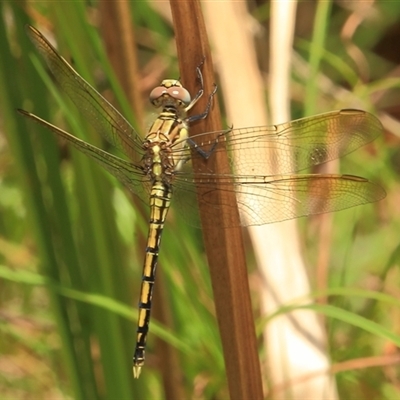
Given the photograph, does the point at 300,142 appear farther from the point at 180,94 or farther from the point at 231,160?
the point at 180,94

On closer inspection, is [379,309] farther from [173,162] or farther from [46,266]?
[46,266]

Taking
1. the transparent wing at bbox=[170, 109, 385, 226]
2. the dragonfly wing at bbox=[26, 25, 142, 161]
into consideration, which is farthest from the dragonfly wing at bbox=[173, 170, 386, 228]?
the dragonfly wing at bbox=[26, 25, 142, 161]

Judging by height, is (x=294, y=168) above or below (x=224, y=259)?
above

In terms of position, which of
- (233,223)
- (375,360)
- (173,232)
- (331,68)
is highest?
(331,68)

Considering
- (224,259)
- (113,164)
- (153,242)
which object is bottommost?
(224,259)

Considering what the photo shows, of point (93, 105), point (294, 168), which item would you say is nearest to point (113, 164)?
point (93, 105)

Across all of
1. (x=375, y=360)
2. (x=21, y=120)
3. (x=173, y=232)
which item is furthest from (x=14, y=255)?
(x=375, y=360)
